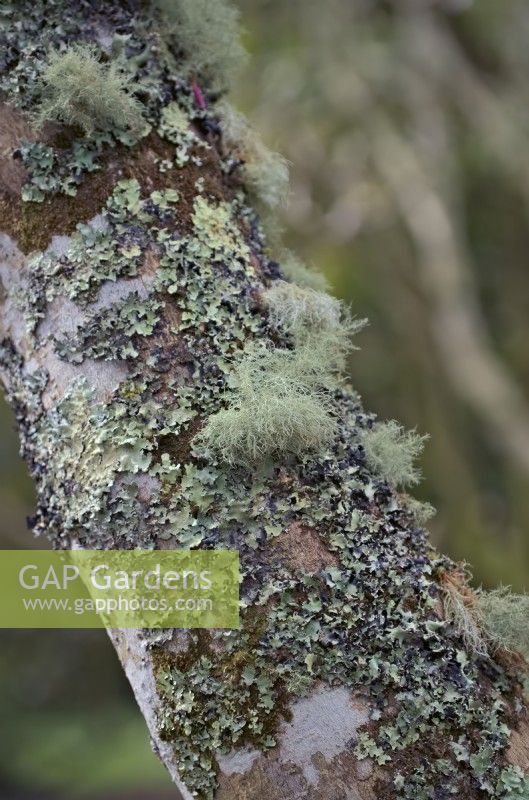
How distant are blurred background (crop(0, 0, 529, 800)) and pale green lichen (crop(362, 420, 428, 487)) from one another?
2879 mm

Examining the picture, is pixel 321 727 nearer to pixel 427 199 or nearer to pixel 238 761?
pixel 238 761

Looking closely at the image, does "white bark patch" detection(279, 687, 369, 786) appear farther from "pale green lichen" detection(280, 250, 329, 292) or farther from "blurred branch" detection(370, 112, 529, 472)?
"blurred branch" detection(370, 112, 529, 472)

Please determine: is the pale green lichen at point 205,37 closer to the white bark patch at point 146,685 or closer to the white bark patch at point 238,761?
the white bark patch at point 146,685

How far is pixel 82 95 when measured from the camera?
1289mm

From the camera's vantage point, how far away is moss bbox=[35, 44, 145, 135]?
129 centimetres

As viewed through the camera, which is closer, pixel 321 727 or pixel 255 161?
pixel 321 727

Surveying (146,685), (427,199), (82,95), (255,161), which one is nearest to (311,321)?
(255,161)

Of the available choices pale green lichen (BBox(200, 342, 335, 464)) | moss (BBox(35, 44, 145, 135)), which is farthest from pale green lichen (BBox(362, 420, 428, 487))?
moss (BBox(35, 44, 145, 135))

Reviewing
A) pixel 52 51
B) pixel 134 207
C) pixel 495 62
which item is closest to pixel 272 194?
pixel 134 207

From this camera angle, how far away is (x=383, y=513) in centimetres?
125

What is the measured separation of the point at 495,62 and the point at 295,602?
17.2 ft

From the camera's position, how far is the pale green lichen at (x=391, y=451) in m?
1.30

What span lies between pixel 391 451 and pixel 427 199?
4205 mm

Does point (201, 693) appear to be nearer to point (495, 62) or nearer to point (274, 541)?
point (274, 541)
